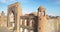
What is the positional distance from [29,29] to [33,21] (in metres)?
1.31

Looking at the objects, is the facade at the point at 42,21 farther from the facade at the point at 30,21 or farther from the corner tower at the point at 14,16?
the corner tower at the point at 14,16

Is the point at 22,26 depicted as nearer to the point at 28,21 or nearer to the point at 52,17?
the point at 28,21

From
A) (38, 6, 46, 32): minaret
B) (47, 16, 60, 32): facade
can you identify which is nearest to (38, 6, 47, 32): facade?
(38, 6, 46, 32): minaret

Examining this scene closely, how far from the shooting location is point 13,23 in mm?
22078

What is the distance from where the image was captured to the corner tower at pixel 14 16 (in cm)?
2144

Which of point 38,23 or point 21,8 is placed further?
point 21,8

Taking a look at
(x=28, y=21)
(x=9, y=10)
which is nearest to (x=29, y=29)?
(x=28, y=21)

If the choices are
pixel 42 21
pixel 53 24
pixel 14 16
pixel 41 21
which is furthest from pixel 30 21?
pixel 53 24

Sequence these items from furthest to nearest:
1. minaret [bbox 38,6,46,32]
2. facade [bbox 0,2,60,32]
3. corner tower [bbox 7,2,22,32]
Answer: corner tower [bbox 7,2,22,32] < facade [bbox 0,2,60,32] < minaret [bbox 38,6,46,32]

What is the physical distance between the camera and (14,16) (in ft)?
71.9

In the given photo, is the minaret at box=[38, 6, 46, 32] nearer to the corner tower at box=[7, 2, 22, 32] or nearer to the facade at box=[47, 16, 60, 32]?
the facade at box=[47, 16, 60, 32]

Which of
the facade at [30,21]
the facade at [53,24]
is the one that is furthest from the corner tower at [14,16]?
the facade at [53,24]

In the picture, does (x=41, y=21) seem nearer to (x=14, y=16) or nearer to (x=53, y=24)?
(x=53, y=24)

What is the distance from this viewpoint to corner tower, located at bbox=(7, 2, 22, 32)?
21438mm
